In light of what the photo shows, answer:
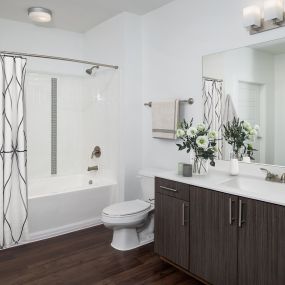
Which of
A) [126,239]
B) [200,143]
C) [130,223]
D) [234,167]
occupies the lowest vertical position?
[126,239]

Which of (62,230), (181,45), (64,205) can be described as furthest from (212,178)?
(62,230)

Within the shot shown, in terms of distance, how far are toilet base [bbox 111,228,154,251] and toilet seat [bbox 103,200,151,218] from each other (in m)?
0.22

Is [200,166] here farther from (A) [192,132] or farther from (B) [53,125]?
(B) [53,125]

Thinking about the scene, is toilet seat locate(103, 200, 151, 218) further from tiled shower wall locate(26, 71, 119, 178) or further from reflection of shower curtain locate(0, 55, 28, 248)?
reflection of shower curtain locate(0, 55, 28, 248)

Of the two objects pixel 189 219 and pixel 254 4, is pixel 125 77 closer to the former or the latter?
pixel 254 4

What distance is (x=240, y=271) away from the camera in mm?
1846

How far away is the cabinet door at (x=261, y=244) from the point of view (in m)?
1.64

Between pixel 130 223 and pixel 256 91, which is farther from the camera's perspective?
pixel 130 223

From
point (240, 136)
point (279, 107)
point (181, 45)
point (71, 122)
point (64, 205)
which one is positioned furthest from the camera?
point (71, 122)

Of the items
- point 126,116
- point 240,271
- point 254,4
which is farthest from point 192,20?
point 240,271

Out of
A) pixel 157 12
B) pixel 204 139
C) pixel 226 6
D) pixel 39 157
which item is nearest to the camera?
pixel 204 139

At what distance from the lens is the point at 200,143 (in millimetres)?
2348

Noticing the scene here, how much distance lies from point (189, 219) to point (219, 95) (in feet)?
3.82

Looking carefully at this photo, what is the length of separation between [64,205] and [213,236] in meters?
1.79
